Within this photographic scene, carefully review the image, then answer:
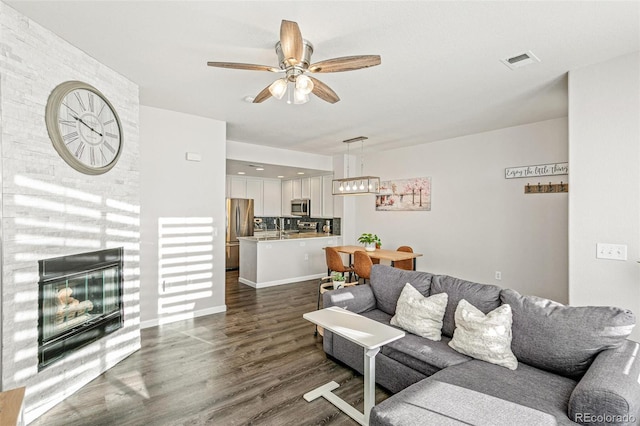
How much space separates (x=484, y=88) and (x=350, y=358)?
3.00 m

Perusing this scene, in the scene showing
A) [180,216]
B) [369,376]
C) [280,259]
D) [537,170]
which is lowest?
[369,376]

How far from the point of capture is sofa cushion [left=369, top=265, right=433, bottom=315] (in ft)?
9.40

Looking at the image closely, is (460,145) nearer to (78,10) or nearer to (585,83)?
(585,83)

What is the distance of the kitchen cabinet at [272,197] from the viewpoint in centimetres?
862

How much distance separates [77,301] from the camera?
2.55 metres

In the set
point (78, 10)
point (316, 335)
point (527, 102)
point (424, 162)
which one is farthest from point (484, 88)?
point (78, 10)

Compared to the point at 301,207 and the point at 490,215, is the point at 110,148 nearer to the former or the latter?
the point at 490,215

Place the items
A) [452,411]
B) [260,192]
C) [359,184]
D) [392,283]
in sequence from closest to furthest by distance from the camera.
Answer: [452,411] → [392,283] → [359,184] → [260,192]

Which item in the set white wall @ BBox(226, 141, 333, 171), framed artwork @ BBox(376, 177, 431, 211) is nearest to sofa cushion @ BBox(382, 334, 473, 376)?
framed artwork @ BBox(376, 177, 431, 211)

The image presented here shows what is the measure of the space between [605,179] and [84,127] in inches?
171

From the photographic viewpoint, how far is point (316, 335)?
3.51 metres

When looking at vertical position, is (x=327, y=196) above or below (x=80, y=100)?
below

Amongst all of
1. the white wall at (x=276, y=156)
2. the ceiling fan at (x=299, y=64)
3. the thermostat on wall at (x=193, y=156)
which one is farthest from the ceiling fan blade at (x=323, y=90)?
the white wall at (x=276, y=156)

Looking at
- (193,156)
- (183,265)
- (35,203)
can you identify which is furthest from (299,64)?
(183,265)
